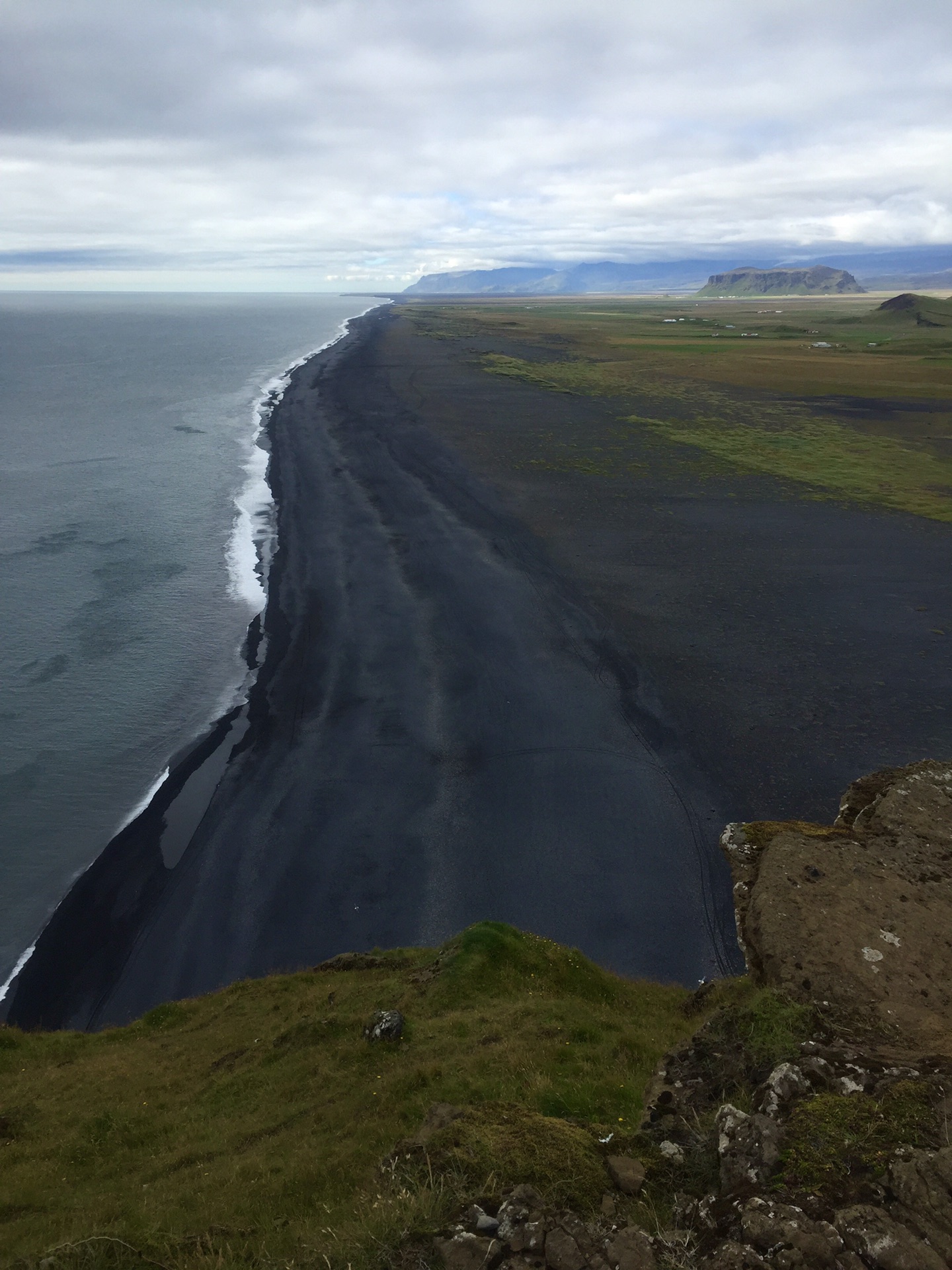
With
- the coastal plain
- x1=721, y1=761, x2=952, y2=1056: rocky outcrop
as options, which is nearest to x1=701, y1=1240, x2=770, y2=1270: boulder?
x1=721, y1=761, x2=952, y2=1056: rocky outcrop

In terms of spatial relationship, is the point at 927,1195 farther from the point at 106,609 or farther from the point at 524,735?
the point at 106,609

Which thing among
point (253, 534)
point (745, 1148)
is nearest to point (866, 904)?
point (745, 1148)

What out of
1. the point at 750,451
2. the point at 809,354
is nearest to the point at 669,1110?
the point at 750,451

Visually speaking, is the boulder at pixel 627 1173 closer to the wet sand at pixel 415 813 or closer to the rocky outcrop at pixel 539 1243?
the rocky outcrop at pixel 539 1243

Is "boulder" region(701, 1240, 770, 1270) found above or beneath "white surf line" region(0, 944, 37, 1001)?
above

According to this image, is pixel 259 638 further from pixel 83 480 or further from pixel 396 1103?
pixel 83 480

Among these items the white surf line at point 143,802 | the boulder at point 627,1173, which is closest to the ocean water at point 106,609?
the white surf line at point 143,802

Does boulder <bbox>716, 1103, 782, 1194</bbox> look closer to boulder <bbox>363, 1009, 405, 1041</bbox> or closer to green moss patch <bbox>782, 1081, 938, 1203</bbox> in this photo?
green moss patch <bbox>782, 1081, 938, 1203</bbox>
